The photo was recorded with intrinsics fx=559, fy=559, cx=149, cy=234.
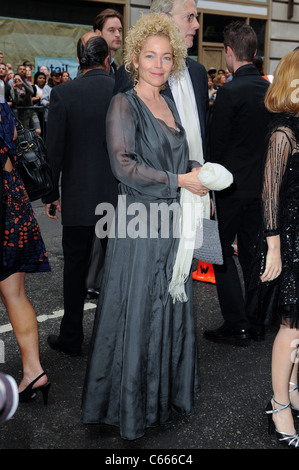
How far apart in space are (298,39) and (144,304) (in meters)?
18.6

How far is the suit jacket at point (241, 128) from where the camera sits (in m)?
4.04

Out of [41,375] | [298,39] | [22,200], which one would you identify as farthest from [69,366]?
[298,39]

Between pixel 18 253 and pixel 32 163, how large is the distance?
51cm

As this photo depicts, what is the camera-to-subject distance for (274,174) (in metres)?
2.75

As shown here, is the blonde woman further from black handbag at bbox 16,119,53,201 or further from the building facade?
the building facade

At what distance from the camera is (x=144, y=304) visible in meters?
2.88

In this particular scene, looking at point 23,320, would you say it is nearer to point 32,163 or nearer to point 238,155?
point 32,163

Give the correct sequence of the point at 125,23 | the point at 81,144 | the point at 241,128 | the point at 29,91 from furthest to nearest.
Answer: the point at 125,23 < the point at 29,91 < the point at 241,128 < the point at 81,144

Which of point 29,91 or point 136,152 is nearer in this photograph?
point 136,152

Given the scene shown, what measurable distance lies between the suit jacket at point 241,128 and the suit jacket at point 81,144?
0.84m

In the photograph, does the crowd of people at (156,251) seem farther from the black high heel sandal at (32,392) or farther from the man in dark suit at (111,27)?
the man in dark suit at (111,27)

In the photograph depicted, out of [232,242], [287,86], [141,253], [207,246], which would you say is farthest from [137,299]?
[232,242]

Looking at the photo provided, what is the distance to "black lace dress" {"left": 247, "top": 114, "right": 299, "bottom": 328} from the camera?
8.96 ft
